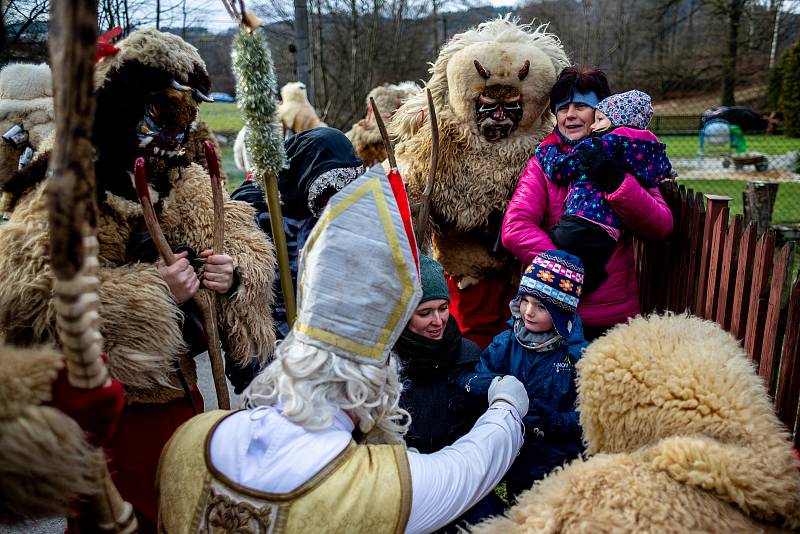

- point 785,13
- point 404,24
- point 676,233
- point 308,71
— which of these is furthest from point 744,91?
point 676,233

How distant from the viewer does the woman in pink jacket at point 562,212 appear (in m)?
2.74

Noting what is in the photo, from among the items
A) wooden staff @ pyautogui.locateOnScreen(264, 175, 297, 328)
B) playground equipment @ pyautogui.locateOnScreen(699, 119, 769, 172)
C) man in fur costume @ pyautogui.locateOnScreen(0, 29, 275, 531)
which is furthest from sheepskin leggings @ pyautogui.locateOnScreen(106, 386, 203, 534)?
playground equipment @ pyautogui.locateOnScreen(699, 119, 769, 172)

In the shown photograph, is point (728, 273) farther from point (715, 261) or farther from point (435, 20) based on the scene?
point (435, 20)

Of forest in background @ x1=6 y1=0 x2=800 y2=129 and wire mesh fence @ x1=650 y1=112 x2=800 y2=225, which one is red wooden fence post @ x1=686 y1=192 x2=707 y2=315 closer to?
forest in background @ x1=6 y1=0 x2=800 y2=129

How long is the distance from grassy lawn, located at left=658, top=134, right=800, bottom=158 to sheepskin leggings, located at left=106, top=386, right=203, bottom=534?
1837cm

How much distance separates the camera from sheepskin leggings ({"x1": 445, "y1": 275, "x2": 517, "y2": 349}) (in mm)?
3389

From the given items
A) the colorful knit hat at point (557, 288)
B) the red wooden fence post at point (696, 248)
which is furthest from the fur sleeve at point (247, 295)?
the red wooden fence post at point (696, 248)

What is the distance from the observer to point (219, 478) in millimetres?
1299

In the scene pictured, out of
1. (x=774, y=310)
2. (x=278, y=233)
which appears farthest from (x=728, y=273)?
(x=278, y=233)

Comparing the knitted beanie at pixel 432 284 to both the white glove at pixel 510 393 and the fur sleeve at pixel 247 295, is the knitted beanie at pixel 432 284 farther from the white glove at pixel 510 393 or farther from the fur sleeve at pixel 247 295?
the fur sleeve at pixel 247 295

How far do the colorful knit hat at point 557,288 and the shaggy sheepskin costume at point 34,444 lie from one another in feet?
5.36

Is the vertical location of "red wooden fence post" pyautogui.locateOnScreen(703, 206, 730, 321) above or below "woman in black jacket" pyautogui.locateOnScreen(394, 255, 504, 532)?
above

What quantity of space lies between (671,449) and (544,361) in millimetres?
1036

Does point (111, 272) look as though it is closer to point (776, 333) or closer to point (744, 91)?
point (776, 333)
